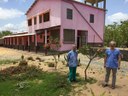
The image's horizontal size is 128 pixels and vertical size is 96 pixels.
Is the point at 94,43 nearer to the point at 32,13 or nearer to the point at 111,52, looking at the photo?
the point at 32,13

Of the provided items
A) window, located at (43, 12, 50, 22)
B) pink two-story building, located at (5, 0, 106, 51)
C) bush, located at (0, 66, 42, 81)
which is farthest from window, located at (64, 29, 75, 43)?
bush, located at (0, 66, 42, 81)

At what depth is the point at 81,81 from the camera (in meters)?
11.4

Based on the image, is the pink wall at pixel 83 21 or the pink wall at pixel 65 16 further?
the pink wall at pixel 83 21

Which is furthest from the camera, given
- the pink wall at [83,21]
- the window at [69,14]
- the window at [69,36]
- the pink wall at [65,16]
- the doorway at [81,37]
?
the doorway at [81,37]

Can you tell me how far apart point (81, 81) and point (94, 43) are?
2287 cm

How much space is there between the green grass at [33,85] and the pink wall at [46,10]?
56.2ft

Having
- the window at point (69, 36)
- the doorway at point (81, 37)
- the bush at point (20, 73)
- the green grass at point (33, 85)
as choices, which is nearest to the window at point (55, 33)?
the window at point (69, 36)

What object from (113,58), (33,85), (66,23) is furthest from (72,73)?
(66,23)

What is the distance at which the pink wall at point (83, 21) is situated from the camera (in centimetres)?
2942

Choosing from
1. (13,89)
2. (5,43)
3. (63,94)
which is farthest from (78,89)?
(5,43)

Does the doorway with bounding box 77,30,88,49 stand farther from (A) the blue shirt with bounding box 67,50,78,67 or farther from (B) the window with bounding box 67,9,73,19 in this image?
(A) the blue shirt with bounding box 67,50,78,67

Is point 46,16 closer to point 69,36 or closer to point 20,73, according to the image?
point 69,36

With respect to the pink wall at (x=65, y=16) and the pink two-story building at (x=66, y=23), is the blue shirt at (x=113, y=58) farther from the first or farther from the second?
the pink wall at (x=65, y=16)

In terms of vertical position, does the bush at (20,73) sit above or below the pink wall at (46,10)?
below
